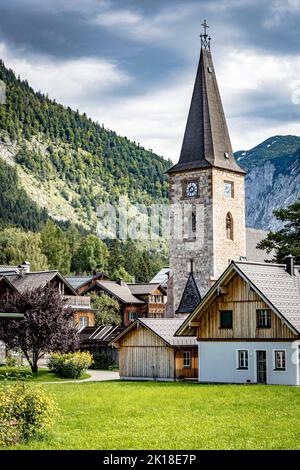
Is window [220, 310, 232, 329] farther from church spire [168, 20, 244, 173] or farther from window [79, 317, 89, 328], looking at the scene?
window [79, 317, 89, 328]

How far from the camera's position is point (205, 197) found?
62.7 m

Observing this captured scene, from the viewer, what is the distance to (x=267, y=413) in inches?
934

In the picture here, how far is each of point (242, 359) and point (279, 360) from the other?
7.48 ft

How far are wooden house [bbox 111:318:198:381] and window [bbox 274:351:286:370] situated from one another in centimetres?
748

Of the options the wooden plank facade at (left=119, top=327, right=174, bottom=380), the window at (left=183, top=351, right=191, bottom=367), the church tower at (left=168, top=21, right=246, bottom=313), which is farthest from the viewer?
the church tower at (left=168, top=21, right=246, bottom=313)

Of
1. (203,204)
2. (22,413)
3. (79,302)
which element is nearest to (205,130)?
(203,204)

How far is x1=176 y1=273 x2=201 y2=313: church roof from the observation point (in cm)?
6025

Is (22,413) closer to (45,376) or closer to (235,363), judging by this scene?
(235,363)

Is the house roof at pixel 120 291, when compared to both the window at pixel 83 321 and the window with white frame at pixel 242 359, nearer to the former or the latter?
the window at pixel 83 321

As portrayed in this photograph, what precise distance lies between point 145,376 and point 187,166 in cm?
2387

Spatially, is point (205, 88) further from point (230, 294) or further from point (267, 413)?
point (267, 413)

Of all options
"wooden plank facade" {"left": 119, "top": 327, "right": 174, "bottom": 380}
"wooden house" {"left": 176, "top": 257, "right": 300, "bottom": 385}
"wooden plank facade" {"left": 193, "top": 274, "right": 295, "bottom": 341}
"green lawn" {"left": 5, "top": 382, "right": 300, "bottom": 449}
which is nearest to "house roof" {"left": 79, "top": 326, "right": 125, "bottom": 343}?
"wooden plank facade" {"left": 119, "top": 327, "right": 174, "bottom": 380}

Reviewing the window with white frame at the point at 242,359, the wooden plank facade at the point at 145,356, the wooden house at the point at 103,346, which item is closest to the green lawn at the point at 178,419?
the window with white frame at the point at 242,359
